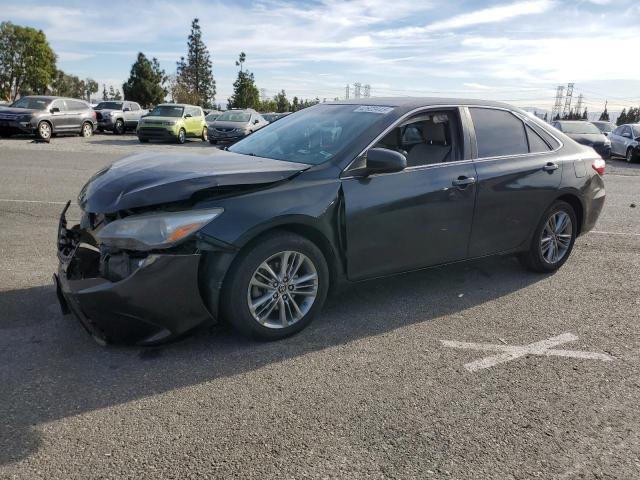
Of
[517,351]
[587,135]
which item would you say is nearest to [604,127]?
[587,135]

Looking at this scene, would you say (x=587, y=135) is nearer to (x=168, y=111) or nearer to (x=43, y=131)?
(x=168, y=111)

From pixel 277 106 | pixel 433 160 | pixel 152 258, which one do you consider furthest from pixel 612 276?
pixel 277 106

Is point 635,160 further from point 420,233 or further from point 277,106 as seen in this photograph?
point 277,106

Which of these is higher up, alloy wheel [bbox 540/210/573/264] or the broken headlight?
the broken headlight

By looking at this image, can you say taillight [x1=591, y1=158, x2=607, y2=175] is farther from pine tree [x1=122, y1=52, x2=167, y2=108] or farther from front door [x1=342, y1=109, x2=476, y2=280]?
pine tree [x1=122, y1=52, x2=167, y2=108]

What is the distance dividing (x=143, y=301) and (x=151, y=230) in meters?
0.42

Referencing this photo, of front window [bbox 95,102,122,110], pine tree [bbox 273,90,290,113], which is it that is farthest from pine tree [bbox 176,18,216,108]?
front window [bbox 95,102,122,110]

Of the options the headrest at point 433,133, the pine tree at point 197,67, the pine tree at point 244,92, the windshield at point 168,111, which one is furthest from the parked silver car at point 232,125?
the pine tree at point 197,67

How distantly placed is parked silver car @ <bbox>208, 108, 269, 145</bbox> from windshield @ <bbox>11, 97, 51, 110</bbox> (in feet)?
21.8

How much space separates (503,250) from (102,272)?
3.40m

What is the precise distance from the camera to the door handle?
179 inches

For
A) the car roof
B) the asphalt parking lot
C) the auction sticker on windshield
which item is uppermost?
the car roof

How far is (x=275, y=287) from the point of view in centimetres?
377

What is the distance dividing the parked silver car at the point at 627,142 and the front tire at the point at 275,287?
71.1 ft
